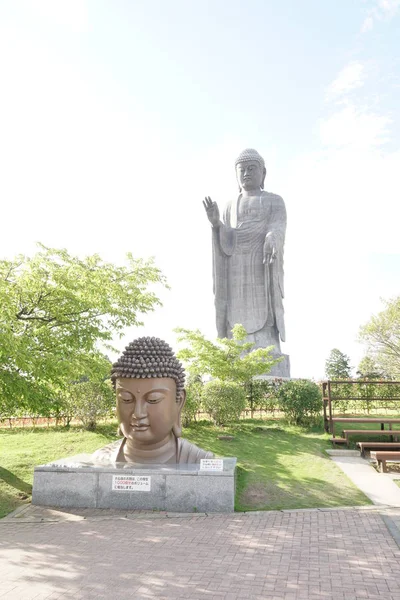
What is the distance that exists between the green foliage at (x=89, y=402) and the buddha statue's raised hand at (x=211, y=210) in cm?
943

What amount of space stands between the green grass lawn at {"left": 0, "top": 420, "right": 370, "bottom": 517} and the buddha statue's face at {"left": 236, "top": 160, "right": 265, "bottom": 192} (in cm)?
1312

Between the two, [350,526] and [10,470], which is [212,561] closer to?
[350,526]

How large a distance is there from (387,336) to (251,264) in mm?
8866

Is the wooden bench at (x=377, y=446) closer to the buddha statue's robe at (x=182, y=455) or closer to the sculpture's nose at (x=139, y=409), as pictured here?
the buddha statue's robe at (x=182, y=455)

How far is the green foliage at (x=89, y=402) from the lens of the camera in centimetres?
1328

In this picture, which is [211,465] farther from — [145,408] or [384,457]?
[384,457]

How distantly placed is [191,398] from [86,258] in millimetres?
5450

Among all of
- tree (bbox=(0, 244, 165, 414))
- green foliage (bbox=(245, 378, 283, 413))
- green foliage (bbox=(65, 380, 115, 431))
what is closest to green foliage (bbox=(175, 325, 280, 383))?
green foliage (bbox=(245, 378, 283, 413))

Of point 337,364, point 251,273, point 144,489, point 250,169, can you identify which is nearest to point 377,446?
point 144,489

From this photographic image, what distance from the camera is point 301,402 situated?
14.1 meters

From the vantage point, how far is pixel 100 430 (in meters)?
13.3

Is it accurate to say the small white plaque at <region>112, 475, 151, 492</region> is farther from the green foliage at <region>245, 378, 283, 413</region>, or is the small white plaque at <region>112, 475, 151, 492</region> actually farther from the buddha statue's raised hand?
the buddha statue's raised hand

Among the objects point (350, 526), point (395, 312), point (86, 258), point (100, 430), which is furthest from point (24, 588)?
point (395, 312)

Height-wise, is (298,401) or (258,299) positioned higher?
(258,299)
